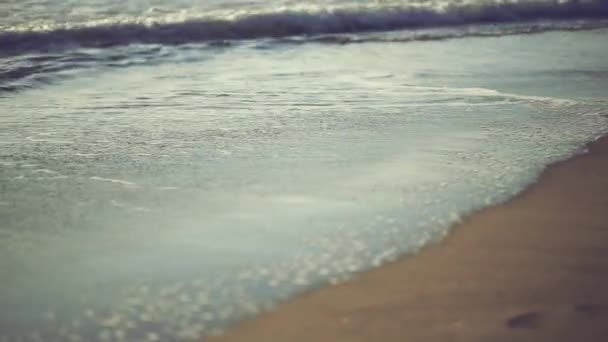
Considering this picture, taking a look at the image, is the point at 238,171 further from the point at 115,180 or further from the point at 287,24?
the point at 287,24

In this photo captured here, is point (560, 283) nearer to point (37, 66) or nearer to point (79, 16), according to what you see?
point (37, 66)

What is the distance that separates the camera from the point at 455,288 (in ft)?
7.10

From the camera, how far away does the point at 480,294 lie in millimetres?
2121

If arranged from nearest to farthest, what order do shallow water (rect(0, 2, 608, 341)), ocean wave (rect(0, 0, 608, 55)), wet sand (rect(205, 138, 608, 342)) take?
wet sand (rect(205, 138, 608, 342)), shallow water (rect(0, 2, 608, 341)), ocean wave (rect(0, 0, 608, 55))

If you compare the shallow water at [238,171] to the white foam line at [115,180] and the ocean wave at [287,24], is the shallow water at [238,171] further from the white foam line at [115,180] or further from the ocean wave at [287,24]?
the ocean wave at [287,24]

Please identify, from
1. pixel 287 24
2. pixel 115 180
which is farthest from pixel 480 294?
pixel 287 24

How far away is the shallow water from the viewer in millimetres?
2156

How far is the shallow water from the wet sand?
0.31 feet

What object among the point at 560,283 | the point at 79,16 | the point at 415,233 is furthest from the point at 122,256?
the point at 79,16

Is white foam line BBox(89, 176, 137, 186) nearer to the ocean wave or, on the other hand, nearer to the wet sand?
the wet sand

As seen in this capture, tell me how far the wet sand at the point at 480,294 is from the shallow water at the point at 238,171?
0.10 meters

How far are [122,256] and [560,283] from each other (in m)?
1.23

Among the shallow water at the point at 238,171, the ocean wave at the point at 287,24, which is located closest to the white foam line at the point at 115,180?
the shallow water at the point at 238,171

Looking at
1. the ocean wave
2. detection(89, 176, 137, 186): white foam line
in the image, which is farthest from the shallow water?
the ocean wave
